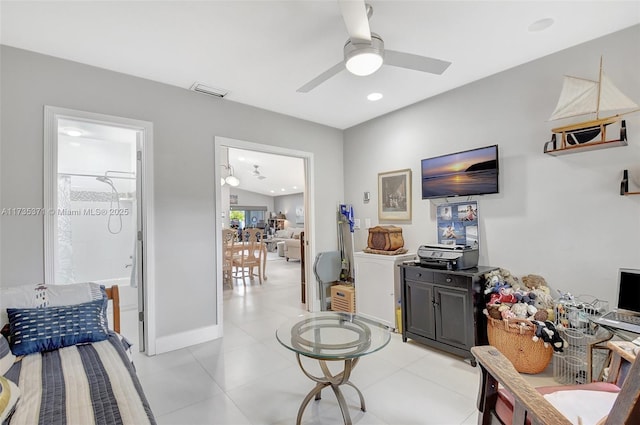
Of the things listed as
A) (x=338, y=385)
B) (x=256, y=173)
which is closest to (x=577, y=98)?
(x=338, y=385)

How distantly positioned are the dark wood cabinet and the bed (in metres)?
2.38

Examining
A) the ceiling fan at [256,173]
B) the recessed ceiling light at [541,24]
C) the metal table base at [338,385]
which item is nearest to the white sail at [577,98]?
the recessed ceiling light at [541,24]

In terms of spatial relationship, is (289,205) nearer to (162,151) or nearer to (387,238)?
(387,238)

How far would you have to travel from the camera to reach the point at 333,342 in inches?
75.0

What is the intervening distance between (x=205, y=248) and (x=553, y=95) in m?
3.57

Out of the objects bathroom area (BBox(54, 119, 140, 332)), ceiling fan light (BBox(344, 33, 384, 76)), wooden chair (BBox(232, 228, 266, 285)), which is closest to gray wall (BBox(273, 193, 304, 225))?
wooden chair (BBox(232, 228, 266, 285))

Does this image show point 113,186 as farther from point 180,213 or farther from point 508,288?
point 508,288

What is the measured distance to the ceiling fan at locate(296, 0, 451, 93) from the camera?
1.47 m

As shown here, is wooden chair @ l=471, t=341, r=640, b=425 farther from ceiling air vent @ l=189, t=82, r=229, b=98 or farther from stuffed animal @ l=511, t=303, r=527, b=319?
ceiling air vent @ l=189, t=82, r=229, b=98

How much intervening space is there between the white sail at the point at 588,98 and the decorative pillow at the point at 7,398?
3538 mm

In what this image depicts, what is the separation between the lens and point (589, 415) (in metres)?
1.16

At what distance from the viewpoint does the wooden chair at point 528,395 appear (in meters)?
0.66

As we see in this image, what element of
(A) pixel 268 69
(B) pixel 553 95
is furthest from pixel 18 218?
(B) pixel 553 95

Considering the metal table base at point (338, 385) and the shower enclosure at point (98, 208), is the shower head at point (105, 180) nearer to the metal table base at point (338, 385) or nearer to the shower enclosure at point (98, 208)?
the shower enclosure at point (98, 208)
